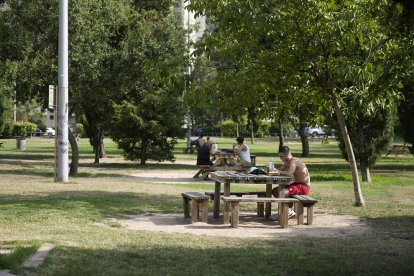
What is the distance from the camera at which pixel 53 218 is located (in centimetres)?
1162

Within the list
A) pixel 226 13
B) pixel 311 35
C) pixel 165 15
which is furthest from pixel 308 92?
pixel 165 15

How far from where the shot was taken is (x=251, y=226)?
39.9ft

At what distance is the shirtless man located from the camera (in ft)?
42.3

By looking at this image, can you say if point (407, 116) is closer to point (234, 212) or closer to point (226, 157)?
point (226, 157)

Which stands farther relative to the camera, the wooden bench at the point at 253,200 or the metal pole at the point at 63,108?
the metal pole at the point at 63,108

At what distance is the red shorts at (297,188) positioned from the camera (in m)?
13.2

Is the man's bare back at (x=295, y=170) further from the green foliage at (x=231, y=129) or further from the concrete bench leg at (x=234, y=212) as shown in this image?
the green foliage at (x=231, y=129)

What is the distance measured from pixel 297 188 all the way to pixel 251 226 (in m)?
1.57

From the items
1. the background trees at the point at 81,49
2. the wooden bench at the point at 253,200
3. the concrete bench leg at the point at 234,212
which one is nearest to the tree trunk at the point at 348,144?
the wooden bench at the point at 253,200

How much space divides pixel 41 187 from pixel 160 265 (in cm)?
1084

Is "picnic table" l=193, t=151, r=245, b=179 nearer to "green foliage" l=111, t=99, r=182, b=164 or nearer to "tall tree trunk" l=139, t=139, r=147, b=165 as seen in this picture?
"green foliage" l=111, t=99, r=182, b=164

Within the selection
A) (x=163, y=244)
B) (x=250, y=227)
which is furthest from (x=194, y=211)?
(x=163, y=244)

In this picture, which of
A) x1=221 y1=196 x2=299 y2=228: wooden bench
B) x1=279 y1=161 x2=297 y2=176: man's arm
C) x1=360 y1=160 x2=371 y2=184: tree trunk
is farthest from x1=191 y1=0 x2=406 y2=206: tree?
x1=360 y1=160 x2=371 y2=184: tree trunk

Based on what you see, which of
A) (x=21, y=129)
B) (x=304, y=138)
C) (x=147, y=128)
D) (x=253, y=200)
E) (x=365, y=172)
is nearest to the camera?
(x=253, y=200)
